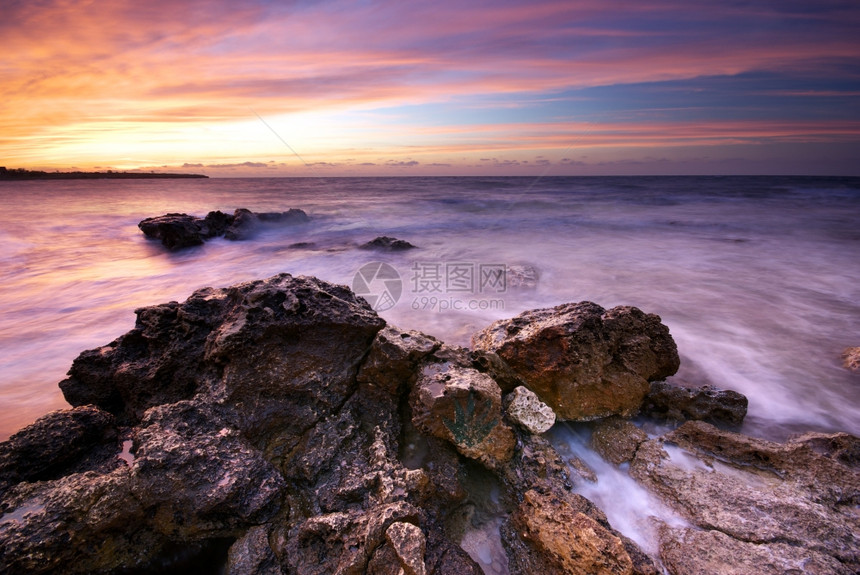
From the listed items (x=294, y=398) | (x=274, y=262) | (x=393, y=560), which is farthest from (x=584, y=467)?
(x=274, y=262)

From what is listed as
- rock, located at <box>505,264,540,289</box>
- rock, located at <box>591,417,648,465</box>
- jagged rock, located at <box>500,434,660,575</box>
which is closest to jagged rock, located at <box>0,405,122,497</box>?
jagged rock, located at <box>500,434,660,575</box>

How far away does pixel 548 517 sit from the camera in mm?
2398

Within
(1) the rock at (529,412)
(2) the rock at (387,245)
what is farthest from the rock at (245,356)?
(2) the rock at (387,245)

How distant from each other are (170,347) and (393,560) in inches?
96.0

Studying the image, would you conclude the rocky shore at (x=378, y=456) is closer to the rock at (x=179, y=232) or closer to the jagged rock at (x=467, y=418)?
the jagged rock at (x=467, y=418)

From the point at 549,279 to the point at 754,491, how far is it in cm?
620

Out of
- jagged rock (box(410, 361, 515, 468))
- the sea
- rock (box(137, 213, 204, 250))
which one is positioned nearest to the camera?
jagged rock (box(410, 361, 515, 468))

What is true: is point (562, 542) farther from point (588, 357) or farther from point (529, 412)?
point (588, 357)

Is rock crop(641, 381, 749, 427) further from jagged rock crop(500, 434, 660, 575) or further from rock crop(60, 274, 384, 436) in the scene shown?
rock crop(60, 274, 384, 436)

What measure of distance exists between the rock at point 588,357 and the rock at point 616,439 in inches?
4.0

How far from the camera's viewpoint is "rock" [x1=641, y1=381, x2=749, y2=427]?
140 inches

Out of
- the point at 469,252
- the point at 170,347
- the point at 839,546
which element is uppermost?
the point at 170,347

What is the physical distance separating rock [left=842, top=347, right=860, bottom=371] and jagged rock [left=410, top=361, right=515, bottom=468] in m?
4.87

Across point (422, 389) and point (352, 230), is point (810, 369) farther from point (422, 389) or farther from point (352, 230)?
point (352, 230)
